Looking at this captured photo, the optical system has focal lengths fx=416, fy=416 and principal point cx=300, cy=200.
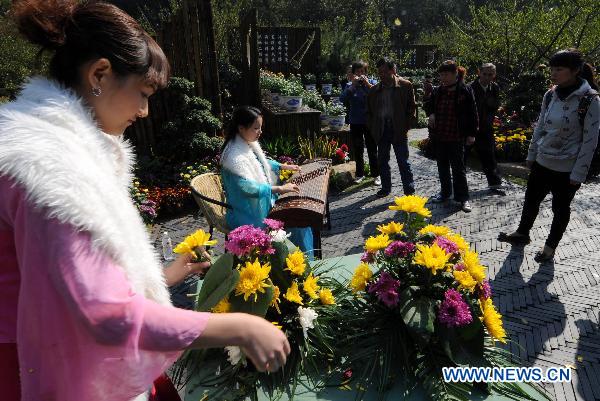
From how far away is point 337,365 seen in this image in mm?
1646

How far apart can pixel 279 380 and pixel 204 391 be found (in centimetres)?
28

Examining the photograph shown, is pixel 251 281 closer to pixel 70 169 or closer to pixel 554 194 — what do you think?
pixel 70 169

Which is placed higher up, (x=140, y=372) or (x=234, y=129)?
(x=234, y=129)

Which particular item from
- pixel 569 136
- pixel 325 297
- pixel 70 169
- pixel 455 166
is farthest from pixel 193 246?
pixel 455 166

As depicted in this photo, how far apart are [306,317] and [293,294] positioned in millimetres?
101

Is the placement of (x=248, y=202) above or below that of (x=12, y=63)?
below

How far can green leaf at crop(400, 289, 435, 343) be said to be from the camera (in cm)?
149

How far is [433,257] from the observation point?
1578 millimetres

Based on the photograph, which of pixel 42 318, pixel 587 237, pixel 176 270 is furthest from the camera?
pixel 587 237

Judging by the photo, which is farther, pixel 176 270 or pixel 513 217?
pixel 513 217

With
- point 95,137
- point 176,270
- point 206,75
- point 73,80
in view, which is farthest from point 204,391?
point 206,75

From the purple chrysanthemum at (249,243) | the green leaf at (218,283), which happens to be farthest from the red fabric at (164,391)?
the purple chrysanthemum at (249,243)

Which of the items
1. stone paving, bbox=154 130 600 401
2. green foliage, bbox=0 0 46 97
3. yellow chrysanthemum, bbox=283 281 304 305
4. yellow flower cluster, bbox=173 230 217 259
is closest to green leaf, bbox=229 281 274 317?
yellow chrysanthemum, bbox=283 281 304 305

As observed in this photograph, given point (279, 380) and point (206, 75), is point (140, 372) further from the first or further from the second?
point (206, 75)
